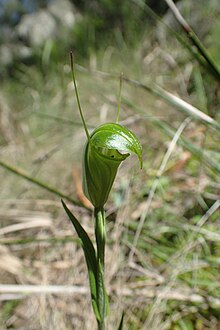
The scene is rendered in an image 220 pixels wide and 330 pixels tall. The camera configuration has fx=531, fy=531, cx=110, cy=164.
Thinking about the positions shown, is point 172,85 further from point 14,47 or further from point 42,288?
point 14,47

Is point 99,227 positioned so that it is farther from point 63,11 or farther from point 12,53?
point 63,11

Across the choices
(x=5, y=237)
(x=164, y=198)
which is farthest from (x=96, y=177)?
(x=5, y=237)

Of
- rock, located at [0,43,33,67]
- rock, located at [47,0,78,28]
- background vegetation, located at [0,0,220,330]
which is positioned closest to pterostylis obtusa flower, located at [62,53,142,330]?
background vegetation, located at [0,0,220,330]

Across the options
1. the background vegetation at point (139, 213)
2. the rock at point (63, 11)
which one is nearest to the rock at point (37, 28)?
the rock at point (63, 11)

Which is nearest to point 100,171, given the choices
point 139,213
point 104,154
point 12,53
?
point 104,154

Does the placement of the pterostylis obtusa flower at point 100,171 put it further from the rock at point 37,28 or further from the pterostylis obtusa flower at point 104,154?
the rock at point 37,28
